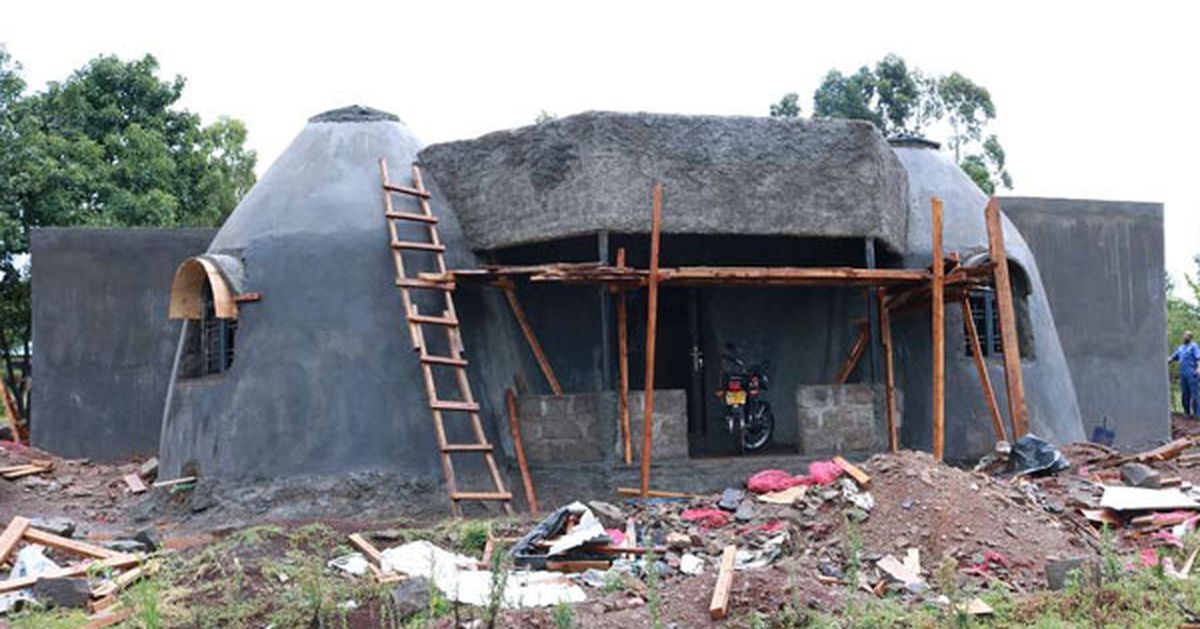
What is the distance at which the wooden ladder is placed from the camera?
10.4m

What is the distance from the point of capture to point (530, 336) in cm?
1173

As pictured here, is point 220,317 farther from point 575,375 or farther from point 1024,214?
point 1024,214

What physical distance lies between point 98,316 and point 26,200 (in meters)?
4.59

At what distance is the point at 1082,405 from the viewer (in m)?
15.9

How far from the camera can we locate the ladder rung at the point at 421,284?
35.9 feet

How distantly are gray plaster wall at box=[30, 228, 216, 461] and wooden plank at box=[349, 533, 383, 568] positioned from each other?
7579 millimetres

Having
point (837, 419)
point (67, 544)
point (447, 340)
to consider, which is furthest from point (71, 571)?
point (837, 419)

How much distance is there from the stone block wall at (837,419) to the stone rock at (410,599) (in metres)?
5.50

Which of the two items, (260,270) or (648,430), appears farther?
(260,270)

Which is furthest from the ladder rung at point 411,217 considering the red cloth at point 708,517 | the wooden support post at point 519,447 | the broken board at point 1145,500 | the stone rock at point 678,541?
the broken board at point 1145,500

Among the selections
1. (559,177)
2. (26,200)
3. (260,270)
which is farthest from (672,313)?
(26,200)

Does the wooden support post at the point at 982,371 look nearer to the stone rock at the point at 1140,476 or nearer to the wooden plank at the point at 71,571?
the stone rock at the point at 1140,476

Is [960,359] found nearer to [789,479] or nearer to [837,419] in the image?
[837,419]

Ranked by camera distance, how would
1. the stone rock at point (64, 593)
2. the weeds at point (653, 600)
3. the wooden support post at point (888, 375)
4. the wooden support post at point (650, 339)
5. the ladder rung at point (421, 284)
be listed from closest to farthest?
the weeds at point (653, 600)
the stone rock at point (64, 593)
the wooden support post at point (650, 339)
the ladder rung at point (421, 284)
the wooden support post at point (888, 375)
